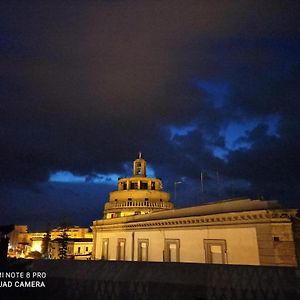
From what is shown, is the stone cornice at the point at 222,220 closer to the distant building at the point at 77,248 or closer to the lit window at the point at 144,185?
the lit window at the point at 144,185

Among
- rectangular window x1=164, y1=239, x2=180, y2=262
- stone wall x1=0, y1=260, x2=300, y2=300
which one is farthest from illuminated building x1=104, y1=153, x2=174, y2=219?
stone wall x1=0, y1=260, x2=300, y2=300

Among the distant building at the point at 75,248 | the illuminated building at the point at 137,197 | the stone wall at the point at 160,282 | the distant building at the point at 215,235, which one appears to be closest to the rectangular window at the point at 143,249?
the distant building at the point at 215,235

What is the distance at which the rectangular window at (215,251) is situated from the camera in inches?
794

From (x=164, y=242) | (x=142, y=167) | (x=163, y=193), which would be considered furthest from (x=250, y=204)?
(x=142, y=167)

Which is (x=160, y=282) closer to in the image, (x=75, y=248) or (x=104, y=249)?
(x=104, y=249)

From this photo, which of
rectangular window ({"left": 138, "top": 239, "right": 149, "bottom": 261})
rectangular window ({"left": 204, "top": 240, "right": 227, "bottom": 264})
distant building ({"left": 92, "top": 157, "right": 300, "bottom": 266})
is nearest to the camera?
distant building ({"left": 92, "top": 157, "right": 300, "bottom": 266})

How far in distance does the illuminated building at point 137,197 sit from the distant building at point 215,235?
518 inches

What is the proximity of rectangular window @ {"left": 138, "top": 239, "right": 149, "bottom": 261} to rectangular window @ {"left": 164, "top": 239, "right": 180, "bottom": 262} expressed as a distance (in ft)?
12.9

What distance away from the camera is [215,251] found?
20922mm

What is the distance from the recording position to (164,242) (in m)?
26.4

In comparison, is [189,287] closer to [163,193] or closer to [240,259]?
[240,259]

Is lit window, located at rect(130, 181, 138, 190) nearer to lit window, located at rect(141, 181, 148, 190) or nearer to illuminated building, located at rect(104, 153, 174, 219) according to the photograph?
illuminated building, located at rect(104, 153, 174, 219)

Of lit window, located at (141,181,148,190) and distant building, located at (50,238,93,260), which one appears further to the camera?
distant building, located at (50,238,93,260)

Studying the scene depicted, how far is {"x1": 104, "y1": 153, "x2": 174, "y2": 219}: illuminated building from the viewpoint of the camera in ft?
165
